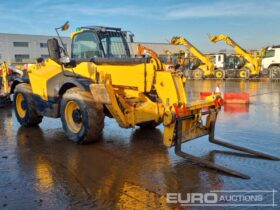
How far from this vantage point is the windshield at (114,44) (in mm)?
7746

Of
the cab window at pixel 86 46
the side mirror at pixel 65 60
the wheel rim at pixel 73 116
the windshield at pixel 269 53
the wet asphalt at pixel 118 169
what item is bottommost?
the wet asphalt at pixel 118 169

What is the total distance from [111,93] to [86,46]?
1786mm

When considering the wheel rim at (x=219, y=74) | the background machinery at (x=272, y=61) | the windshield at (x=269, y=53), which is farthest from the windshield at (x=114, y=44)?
the wheel rim at (x=219, y=74)

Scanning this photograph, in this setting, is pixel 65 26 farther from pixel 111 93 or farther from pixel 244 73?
pixel 244 73

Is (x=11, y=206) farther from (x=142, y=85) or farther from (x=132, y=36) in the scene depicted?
(x=132, y=36)

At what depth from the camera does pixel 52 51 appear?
7.79m

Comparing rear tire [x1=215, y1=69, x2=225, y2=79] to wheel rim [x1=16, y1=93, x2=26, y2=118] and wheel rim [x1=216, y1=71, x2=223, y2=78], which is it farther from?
wheel rim [x1=16, y1=93, x2=26, y2=118]

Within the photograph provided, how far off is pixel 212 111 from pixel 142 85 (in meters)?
1.46

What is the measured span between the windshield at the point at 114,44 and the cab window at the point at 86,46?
156mm

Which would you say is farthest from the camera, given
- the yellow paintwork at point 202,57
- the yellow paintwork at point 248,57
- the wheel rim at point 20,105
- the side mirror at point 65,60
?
the yellow paintwork at point 202,57

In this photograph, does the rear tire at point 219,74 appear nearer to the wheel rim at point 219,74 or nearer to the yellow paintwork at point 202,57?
the wheel rim at point 219,74

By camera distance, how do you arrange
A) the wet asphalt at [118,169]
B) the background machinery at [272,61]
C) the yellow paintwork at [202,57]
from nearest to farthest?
the wet asphalt at [118,169]
the background machinery at [272,61]
the yellow paintwork at [202,57]

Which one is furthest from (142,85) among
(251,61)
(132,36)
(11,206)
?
(251,61)

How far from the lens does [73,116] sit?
24.3ft
